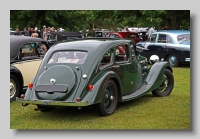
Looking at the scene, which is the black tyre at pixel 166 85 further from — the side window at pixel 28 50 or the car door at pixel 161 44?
the car door at pixel 161 44

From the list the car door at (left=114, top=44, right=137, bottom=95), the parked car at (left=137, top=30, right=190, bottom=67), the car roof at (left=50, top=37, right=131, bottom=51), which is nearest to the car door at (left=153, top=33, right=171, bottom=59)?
the parked car at (left=137, top=30, right=190, bottom=67)

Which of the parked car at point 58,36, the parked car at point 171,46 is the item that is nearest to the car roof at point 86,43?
the parked car at point 171,46

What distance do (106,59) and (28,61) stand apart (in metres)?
2.72

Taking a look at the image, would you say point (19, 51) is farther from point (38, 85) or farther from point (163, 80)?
point (163, 80)

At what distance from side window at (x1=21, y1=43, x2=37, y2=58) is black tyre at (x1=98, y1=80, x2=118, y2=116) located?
3.03 metres

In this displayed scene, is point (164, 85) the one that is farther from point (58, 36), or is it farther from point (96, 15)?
point (96, 15)

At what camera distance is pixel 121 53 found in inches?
333

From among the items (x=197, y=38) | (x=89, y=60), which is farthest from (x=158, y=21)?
(x=197, y=38)

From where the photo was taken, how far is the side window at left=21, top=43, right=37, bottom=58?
9.75 m

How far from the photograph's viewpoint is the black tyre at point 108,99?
7367mm

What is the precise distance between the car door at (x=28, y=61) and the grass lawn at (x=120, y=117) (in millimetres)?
954

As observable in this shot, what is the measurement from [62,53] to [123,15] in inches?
435

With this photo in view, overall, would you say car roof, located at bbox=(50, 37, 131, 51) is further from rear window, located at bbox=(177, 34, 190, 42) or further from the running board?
rear window, located at bbox=(177, 34, 190, 42)

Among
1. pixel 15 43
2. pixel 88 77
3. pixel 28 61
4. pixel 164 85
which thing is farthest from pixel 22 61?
pixel 164 85
